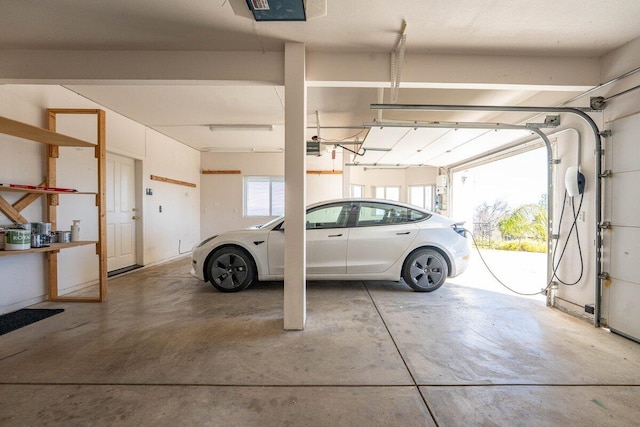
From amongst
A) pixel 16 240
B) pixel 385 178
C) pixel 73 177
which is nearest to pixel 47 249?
pixel 16 240

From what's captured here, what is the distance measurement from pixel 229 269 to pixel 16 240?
2087mm

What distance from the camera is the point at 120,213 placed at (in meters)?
4.68

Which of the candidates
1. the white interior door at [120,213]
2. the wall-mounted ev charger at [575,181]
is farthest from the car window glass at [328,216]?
the white interior door at [120,213]

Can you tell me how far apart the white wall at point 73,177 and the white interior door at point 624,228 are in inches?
242

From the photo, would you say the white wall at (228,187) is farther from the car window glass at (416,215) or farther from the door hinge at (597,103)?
the door hinge at (597,103)

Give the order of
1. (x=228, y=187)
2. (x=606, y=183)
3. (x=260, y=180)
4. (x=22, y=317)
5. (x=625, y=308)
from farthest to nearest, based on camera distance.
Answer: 1. (x=260, y=180)
2. (x=228, y=187)
3. (x=22, y=317)
4. (x=606, y=183)
5. (x=625, y=308)

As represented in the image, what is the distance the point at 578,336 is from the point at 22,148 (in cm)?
607

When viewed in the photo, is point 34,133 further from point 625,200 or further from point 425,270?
point 625,200

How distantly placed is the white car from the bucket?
163 cm

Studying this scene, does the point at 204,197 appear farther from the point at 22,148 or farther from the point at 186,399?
the point at 186,399

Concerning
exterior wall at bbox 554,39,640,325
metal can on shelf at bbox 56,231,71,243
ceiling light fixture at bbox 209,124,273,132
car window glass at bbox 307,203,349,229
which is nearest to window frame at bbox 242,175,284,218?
ceiling light fixture at bbox 209,124,273,132

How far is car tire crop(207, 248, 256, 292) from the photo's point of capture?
3.66m

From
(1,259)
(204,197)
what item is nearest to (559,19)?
(1,259)

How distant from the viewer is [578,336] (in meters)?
2.46
